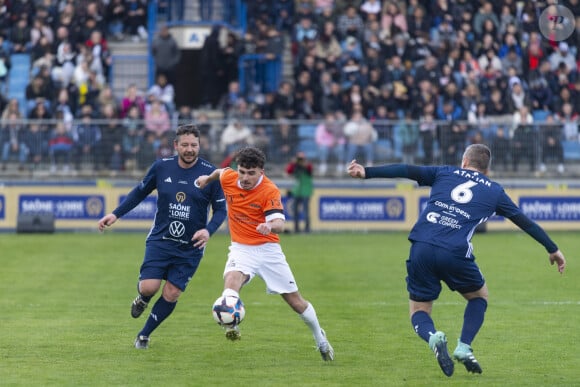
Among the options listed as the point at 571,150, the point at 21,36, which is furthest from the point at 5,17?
the point at 571,150

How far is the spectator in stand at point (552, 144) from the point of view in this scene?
2759 centimetres

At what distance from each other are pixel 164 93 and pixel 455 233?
2032cm

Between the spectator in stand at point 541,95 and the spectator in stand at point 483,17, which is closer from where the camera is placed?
the spectator in stand at point 541,95

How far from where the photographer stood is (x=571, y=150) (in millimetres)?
27688

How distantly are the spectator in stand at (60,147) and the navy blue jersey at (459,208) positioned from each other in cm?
1921

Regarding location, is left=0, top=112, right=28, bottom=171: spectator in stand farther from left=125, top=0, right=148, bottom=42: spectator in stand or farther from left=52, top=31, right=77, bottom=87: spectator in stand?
left=125, top=0, right=148, bottom=42: spectator in stand

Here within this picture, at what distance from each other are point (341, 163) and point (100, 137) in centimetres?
580

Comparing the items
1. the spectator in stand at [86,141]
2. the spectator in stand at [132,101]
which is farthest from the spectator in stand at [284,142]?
the spectator in stand at [86,141]

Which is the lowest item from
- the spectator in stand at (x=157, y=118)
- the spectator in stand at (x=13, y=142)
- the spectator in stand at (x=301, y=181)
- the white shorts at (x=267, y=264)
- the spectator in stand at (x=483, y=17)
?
the spectator in stand at (x=301, y=181)

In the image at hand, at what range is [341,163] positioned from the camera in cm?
2788

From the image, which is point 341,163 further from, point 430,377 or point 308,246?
point 430,377

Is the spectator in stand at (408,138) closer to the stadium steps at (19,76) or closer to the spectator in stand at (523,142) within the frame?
the spectator in stand at (523,142)

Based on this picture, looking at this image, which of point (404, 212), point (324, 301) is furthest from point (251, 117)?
point (324, 301)

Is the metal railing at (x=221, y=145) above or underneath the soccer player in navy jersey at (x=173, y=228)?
underneath
